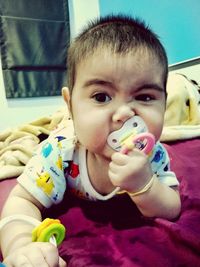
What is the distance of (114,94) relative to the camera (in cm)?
62

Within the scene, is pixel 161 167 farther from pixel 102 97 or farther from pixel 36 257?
pixel 36 257

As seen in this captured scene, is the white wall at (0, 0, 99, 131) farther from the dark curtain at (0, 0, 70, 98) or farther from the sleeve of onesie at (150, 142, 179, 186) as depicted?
the sleeve of onesie at (150, 142, 179, 186)

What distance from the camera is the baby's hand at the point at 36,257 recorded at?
436 millimetres

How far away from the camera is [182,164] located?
99 centimetres

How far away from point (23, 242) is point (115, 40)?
406 millimetres

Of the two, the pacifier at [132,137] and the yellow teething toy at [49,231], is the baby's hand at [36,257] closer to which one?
the yellow teething toy at [49,231]

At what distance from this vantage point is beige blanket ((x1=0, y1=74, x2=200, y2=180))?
1.19 m

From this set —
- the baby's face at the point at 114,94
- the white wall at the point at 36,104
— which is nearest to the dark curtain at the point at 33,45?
the white wall at the point at 36,104

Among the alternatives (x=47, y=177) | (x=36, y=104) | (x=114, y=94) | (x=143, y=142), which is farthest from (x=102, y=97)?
(x=36, y=104)

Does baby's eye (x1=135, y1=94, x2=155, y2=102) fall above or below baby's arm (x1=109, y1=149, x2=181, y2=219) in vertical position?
above

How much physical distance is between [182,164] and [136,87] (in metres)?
0.45

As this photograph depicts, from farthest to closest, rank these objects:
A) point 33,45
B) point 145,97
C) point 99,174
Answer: point 33,45, point 99,174, point 145,97

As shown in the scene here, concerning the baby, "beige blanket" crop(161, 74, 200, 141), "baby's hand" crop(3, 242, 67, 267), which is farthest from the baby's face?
"beige blanket" crop(161, 74, 200, 141)

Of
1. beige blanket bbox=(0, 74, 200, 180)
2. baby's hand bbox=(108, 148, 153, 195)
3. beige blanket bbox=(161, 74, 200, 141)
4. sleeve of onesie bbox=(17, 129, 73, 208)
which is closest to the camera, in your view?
baby's hand bbox=(108, 148, 153, 195)
